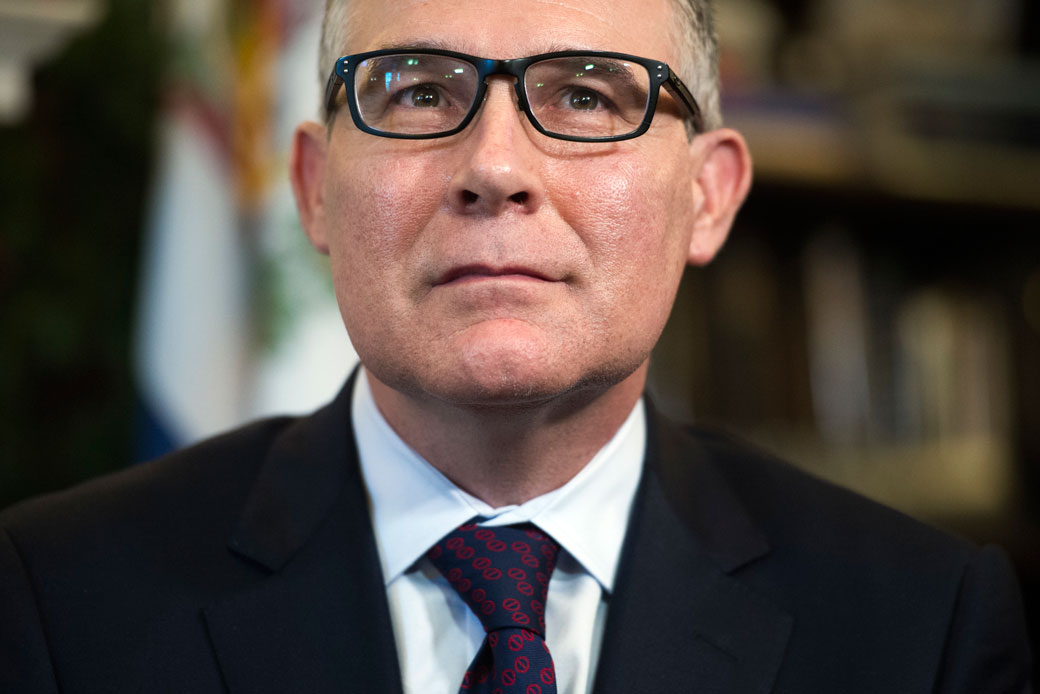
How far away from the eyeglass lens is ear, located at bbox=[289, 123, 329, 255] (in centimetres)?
21

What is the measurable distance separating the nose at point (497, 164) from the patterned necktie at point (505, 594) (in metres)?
0.41

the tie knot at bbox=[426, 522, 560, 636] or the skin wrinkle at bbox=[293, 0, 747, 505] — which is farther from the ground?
the skin wrinkle at bbox=[293, 0, 747, 505]

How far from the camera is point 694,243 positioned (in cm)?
151

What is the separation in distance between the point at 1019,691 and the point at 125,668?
3.73 feet

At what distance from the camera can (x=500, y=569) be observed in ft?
4.16

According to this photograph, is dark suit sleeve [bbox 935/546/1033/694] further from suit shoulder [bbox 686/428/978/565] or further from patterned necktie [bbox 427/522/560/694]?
patterned necktie [bbox 427/522/560/694]

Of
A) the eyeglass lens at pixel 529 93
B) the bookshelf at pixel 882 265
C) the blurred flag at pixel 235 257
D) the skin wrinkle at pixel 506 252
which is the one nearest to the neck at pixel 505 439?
the skin wrinkle at pixel 506 252

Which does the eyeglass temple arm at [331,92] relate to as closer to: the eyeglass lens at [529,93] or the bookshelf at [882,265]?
the eyeglass lens at [529,93]

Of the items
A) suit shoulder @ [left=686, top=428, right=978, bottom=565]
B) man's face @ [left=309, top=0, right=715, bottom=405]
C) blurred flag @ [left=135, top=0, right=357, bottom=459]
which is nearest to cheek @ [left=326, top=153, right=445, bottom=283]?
man's face @ [left=309, top=0, right=715, bottom=405]

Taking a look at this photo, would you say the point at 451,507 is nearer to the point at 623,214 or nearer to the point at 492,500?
the point at 492,500

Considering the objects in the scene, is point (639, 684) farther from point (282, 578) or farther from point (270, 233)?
point (270, 233)

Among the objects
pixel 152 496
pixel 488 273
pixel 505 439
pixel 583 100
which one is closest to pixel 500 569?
pixel 505 439

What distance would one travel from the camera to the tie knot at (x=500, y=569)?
124cm

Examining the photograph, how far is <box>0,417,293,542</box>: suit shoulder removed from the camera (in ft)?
4.33
